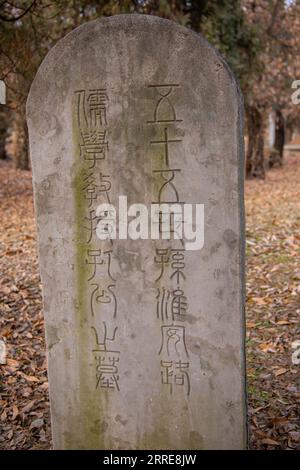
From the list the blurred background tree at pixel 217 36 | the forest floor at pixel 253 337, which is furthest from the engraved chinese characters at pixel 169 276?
the blurred background tree at pixel 217 36

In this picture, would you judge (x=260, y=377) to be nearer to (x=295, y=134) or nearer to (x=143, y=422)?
(x=143, y=422)

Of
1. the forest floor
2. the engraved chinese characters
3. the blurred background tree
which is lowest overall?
the forest floor

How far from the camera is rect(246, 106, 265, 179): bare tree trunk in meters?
17.0

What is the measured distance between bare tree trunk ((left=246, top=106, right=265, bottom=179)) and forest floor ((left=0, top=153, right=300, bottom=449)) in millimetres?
7576

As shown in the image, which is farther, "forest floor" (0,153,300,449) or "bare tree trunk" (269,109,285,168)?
"bare tree trunk" (269,109,285,168)

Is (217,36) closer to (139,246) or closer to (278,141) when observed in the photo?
(139,246)

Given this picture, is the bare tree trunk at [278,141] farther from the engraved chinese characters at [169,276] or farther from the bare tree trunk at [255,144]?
the engraved chinese characters at [169,276]

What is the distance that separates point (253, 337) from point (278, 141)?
720 inches

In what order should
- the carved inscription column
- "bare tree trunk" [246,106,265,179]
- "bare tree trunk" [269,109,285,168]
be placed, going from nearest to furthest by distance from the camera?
the carved inscription column, "bare tree trunk" [246,106,265,179], "bare tree trunk" [269,109,285,168]

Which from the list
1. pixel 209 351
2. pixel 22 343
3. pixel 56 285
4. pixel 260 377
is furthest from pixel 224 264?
pixel 22 343

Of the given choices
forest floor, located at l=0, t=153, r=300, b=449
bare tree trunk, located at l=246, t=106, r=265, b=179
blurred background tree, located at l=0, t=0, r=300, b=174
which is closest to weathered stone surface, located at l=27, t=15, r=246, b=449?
forest floor, located at l=0, t=153, r=300, b=449

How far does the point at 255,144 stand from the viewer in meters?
17.2

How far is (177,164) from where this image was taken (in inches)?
110

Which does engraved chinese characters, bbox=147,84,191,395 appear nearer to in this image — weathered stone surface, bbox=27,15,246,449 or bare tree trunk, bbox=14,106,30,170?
weathered stone surface, bbox=27,15,246,449
